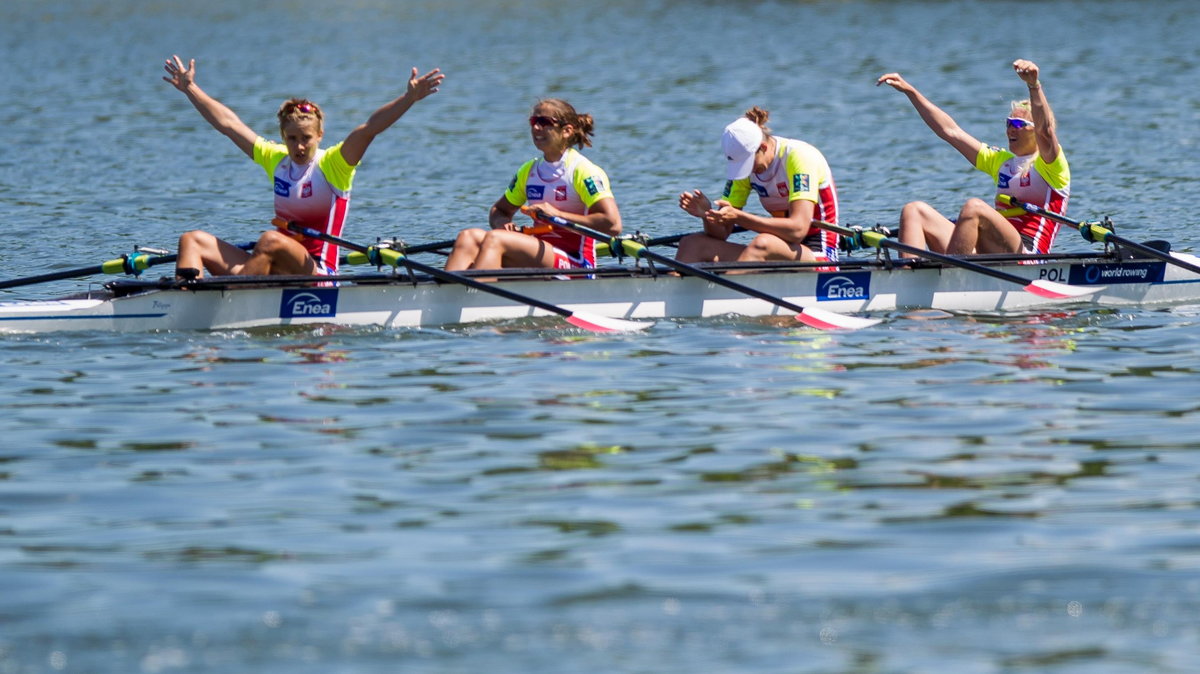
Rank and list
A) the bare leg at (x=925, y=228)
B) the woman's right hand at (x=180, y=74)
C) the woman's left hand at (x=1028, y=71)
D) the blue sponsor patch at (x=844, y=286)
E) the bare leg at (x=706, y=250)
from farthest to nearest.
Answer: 1. the bare leg at (x=925, y=228)
2. the bare leg at (x=706, y=250)
3. the blue sponsor patch at (x=844, y=286)
4. the woman's left hand at (x=1028, y=71)
5. the woman's right hand at (x=180, y=74)

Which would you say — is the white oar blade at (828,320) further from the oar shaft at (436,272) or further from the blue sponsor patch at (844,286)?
the oar shaft at (436,272)

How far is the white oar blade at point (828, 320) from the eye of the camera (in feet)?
41.4

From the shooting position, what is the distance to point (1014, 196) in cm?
1390

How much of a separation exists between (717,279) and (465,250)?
1.79m

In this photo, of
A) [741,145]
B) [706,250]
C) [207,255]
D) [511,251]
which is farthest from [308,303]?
[741,145]

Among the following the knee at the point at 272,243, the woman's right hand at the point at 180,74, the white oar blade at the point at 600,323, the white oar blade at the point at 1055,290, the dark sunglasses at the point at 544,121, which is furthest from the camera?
the white oar blade at the point at 1055,290

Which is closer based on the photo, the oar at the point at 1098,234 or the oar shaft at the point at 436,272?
the oar shaft at the point at 436,272

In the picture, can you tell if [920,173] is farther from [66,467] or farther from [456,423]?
[66,467]

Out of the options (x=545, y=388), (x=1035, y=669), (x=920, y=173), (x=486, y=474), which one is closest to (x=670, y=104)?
(x=920, y=173)

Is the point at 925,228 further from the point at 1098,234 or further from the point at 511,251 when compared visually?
the point at 511,251

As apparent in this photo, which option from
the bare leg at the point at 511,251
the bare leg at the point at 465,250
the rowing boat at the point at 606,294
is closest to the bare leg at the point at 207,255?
the rowing boat at the point at 606,294

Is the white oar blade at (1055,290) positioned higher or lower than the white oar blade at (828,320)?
higher

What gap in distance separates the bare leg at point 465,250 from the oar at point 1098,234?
4.18 m

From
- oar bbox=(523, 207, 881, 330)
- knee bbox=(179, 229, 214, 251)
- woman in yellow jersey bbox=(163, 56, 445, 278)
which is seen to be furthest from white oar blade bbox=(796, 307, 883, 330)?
knee bbox=(179, 229, 214, 251)
